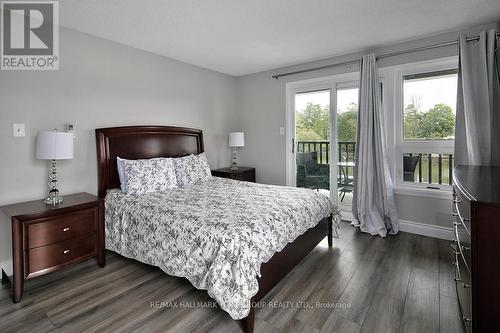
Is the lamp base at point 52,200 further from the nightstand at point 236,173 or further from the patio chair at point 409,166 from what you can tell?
the patio chair at point 409,166

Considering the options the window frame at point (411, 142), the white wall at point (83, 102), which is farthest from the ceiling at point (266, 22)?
the window frame at point (411, 142)

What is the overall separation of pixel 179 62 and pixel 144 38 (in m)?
0.84

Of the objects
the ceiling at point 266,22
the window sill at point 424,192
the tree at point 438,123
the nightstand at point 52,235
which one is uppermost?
the ceiling at point 266,22

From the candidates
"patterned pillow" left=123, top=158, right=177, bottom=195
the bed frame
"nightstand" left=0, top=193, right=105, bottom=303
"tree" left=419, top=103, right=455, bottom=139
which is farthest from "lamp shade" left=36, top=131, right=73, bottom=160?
"tree" left=419, top=103, right=455, bottom=139

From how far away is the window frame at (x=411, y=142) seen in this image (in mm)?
3074

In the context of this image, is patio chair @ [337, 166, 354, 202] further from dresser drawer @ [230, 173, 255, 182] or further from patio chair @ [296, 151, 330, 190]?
dresser drawer @ [230, 173, 255, 182]

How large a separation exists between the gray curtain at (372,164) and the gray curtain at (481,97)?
32.4 inches

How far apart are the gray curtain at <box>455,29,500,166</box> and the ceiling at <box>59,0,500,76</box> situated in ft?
0.93

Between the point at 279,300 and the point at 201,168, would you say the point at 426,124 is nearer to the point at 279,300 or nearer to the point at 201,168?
the point at 279,300

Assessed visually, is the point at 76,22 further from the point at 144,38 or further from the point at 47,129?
the point at 47,129

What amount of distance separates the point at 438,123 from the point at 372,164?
88 centimetres

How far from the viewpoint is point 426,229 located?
10.4 feet

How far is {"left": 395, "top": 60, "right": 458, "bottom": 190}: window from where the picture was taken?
10.1 feet

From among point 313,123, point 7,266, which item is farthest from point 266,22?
point 7,266
